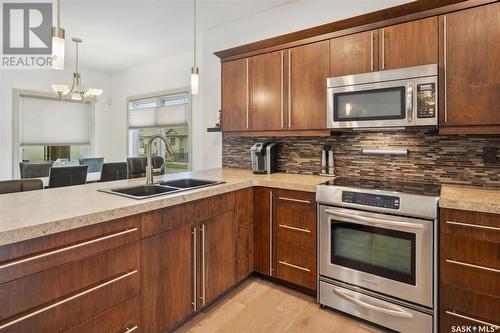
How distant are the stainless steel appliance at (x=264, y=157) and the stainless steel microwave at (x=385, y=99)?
2.34ft

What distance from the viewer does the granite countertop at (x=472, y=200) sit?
4.96 ft

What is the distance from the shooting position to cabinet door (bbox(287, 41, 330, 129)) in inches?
95.0

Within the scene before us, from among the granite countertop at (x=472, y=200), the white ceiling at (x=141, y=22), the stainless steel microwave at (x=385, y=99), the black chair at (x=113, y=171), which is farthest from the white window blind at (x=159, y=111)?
the granite countertop at (x=472, y=200)

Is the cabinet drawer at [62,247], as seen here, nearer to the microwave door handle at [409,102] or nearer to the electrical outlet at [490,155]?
the microwave door handle at [409,102]

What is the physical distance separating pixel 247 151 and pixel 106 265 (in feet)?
6.99

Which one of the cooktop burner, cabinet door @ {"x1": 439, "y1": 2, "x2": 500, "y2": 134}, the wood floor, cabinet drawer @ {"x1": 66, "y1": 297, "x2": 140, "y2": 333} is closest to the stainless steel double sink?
cabinet drawer @ {"x1": 66, "y1": 297, "x2": 140, "y2": 333}

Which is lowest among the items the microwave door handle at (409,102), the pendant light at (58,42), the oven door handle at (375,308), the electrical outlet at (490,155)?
the oven door handle at (375,308)

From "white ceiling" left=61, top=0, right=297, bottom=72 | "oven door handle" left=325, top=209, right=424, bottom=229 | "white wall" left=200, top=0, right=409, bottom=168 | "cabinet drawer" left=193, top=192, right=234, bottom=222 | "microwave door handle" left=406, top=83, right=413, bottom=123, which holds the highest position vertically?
"white ceiling" left=61, top=0, right=297, bottom=72

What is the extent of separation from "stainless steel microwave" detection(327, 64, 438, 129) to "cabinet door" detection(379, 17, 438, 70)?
4.1 inches

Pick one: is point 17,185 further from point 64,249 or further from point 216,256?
point 216,256

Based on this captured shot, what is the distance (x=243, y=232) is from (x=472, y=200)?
1.58 m

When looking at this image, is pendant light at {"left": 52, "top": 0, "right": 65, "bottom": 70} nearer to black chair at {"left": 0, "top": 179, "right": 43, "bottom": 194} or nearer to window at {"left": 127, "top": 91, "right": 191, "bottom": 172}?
black chair at {"left": 0, "top": 179, "right": 43, "bottom": 194}

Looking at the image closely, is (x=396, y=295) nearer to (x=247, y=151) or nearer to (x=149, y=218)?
(x=149, y=218)

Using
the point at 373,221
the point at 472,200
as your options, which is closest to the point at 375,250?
the point at 373,221
